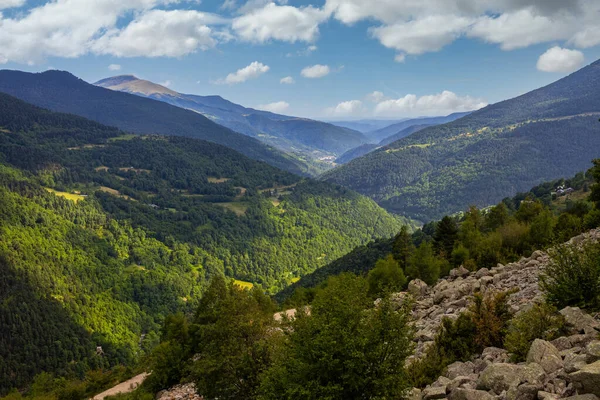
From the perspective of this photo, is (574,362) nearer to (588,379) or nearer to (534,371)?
(534,371)

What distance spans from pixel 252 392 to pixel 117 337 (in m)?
144

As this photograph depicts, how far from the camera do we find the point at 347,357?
1273 centimetres

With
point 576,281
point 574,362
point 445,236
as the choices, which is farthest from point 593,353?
point 445,236

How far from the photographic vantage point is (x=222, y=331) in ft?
74.7

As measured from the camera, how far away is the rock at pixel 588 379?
8.95 meters

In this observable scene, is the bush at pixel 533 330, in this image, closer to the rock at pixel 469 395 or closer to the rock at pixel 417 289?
the rock at pixel 469 395

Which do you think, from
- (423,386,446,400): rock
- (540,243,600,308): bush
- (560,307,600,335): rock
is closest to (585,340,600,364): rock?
(560,307,600,335): rock

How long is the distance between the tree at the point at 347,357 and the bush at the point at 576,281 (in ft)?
24.2

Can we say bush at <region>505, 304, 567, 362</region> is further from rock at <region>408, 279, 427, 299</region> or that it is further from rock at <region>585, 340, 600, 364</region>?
rock at <region>408, 279, 427, 299</region>

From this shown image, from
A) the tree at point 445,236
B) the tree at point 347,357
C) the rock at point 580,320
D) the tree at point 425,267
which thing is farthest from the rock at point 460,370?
the tree at point 445,236

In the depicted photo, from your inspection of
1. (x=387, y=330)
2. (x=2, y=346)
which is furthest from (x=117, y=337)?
(x=387, y=330)

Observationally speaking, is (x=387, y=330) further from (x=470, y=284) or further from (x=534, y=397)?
(x=470, y=284)

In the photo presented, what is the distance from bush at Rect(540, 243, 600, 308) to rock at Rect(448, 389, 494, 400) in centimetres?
750

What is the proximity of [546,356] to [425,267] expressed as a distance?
100 ft
